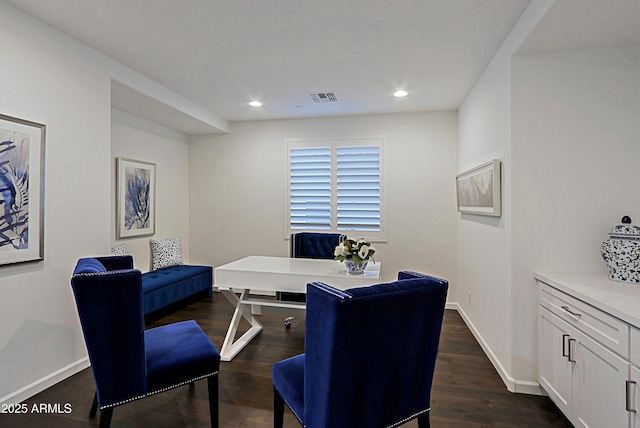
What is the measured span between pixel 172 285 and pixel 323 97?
2.93m

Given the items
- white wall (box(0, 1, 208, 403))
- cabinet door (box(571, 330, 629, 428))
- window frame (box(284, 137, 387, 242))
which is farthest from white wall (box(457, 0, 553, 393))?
white wall (box(0, 1, 208, 403))

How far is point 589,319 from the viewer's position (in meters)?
1.80

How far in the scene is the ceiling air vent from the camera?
12.7 ft

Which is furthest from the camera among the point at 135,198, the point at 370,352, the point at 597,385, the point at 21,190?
the point at 135,198

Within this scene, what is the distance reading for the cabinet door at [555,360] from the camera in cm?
201

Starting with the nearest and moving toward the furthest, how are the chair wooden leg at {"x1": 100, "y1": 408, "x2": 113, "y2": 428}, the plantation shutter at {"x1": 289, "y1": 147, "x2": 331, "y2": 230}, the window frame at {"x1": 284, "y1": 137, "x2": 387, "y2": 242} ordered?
1. the chair wooden leg at {"x1": 100, "y1": 408, "x2": 113, "y2": 428}
2. the window frame at {"x1": 284, "y1": 137, "x2": 387, "y2": 242}
3. the plantation shutter at {"x1": 289, "y1": 147, "x2": 331, "y2": 230}

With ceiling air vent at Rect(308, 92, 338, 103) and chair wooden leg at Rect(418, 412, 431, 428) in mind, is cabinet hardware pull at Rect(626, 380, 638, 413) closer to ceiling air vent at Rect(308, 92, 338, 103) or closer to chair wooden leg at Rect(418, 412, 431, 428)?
chair wooden leg at Rect(418, 412, 431, 428)

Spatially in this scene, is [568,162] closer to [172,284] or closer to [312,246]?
[312,246]

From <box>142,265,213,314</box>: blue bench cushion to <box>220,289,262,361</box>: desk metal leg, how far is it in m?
1.13

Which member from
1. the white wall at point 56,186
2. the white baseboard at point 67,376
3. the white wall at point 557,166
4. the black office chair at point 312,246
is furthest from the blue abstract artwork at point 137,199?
the white wall at point 557,166

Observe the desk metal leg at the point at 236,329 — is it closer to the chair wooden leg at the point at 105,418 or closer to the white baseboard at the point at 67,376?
the white baseboard at the point at 67,376

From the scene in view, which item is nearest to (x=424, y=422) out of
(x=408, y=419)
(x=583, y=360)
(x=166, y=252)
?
(x=408, y=419)

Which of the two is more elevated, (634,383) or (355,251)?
(355,251)

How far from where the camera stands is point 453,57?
2.88 metres
